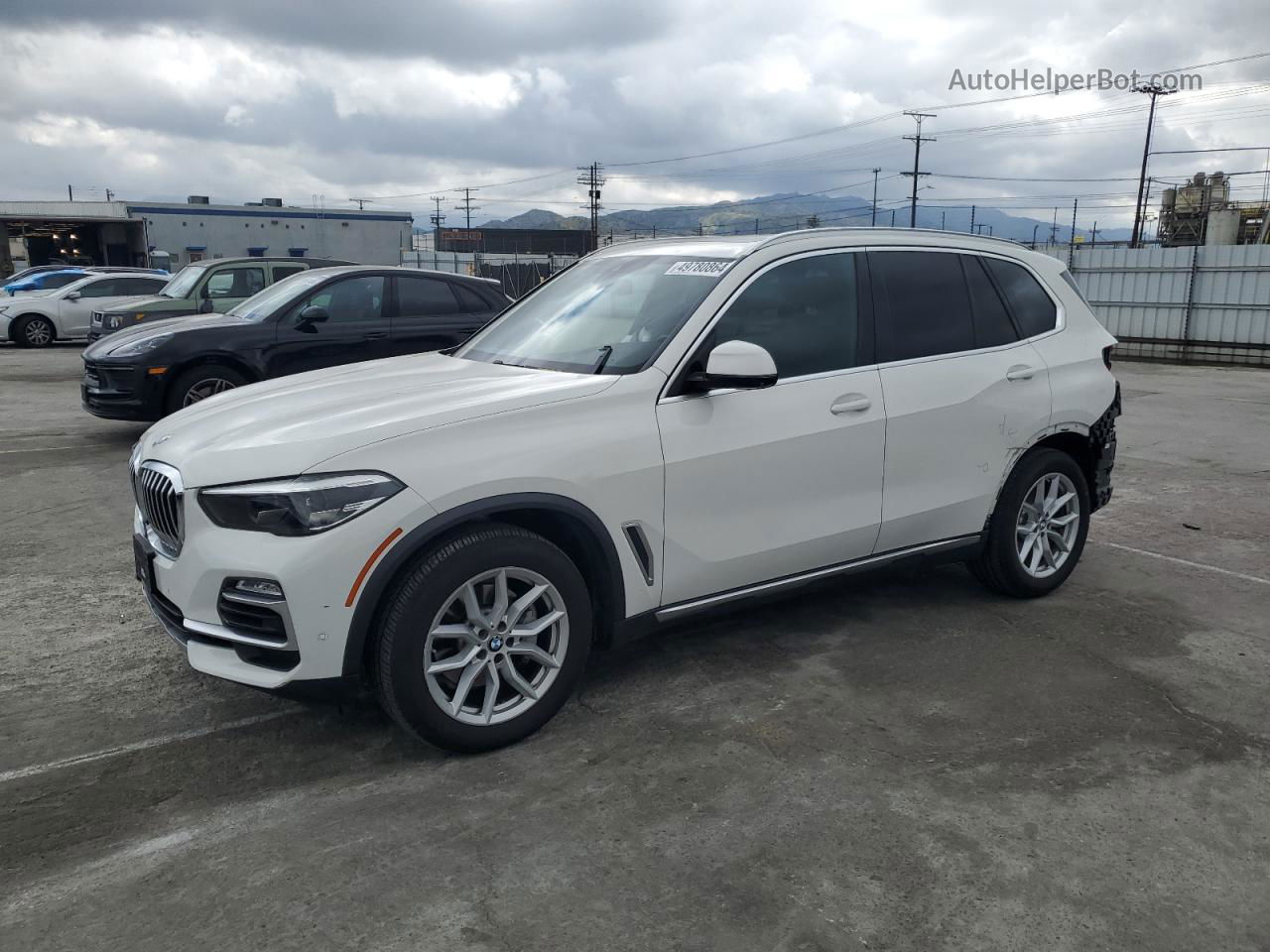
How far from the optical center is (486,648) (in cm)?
336

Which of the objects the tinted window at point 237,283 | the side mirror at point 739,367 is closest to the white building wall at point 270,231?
the tinted window at point 237,283

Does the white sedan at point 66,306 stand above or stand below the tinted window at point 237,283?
below

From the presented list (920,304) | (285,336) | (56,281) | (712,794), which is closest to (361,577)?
(712,794)

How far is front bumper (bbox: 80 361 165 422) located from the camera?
874cm

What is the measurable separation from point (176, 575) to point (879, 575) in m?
2.87

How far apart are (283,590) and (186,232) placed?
51646 mm

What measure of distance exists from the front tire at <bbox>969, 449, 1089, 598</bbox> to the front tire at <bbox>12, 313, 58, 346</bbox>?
69.6 feet

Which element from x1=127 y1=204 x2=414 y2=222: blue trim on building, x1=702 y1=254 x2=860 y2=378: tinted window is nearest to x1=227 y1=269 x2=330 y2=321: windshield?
x1=702 y1=254 x2=860 y2=378: tinted window

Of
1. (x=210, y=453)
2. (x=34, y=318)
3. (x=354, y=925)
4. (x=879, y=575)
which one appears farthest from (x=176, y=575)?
(x=34, y=318)

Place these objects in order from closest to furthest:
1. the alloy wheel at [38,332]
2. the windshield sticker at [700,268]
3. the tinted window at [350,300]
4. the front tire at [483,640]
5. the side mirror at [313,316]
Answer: the front tire at [483,640]
the windshield sticker at [700,268]
the side mirror at [313,316]
the tinted window at [350,300]
the alloy wheel at [38,332]

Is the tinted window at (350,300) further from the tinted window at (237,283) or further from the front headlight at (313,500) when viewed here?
the front headlight at (313,500)

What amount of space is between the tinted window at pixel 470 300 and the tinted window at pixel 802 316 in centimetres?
584

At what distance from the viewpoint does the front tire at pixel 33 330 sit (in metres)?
20.4

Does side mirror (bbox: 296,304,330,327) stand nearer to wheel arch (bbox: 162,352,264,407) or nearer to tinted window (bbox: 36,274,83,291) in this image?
wheel arch (bbox: 162,352,264,407)
